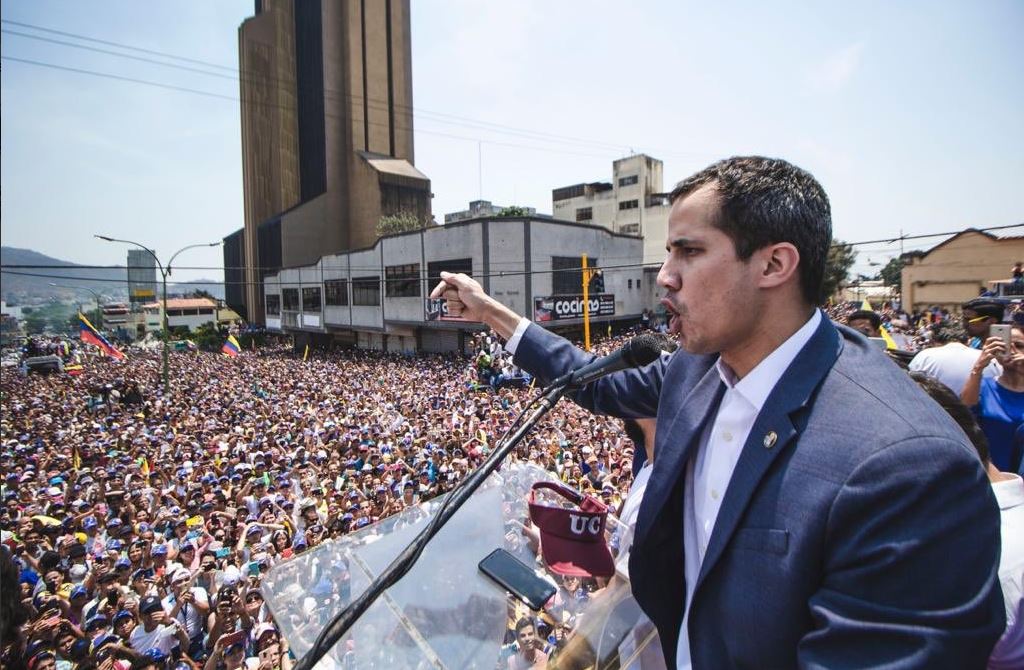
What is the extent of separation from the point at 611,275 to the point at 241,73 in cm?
5604

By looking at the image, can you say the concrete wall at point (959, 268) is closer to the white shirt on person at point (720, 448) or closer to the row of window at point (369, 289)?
the row of window at point (369, 289)

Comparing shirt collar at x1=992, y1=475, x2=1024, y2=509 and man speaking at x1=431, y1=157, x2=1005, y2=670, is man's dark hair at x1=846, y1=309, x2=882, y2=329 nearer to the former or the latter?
shirt collar at x1=992, y1=475, x2=1024, y2=509

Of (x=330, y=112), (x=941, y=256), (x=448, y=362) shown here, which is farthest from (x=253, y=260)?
(x=941, y=256)

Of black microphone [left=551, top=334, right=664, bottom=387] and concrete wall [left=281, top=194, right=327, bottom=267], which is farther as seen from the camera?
concrete wall [left=281, top=194, right=327, bottom=267]

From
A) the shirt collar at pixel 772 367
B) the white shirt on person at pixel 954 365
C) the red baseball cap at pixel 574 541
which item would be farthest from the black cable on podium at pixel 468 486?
the white shirt on person at pixel 954 365

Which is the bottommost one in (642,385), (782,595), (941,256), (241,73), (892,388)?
(782,595)

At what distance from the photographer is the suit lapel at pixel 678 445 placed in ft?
4.20

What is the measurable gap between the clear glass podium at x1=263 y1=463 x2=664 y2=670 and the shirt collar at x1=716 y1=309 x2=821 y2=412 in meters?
0.75

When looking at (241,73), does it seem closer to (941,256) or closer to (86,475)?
(86,475)

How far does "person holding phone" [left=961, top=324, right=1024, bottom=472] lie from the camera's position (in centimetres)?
328

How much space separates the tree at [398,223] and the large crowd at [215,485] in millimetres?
28716

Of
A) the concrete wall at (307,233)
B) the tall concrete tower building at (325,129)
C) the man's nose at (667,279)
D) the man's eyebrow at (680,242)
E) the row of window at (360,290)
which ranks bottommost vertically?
the man's nose at (667,279)

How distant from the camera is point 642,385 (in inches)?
72.6

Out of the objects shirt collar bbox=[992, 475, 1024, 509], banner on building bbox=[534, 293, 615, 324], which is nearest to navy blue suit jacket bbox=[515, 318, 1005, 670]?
shirt collar bbox=[992, 475, 1024, 509]
